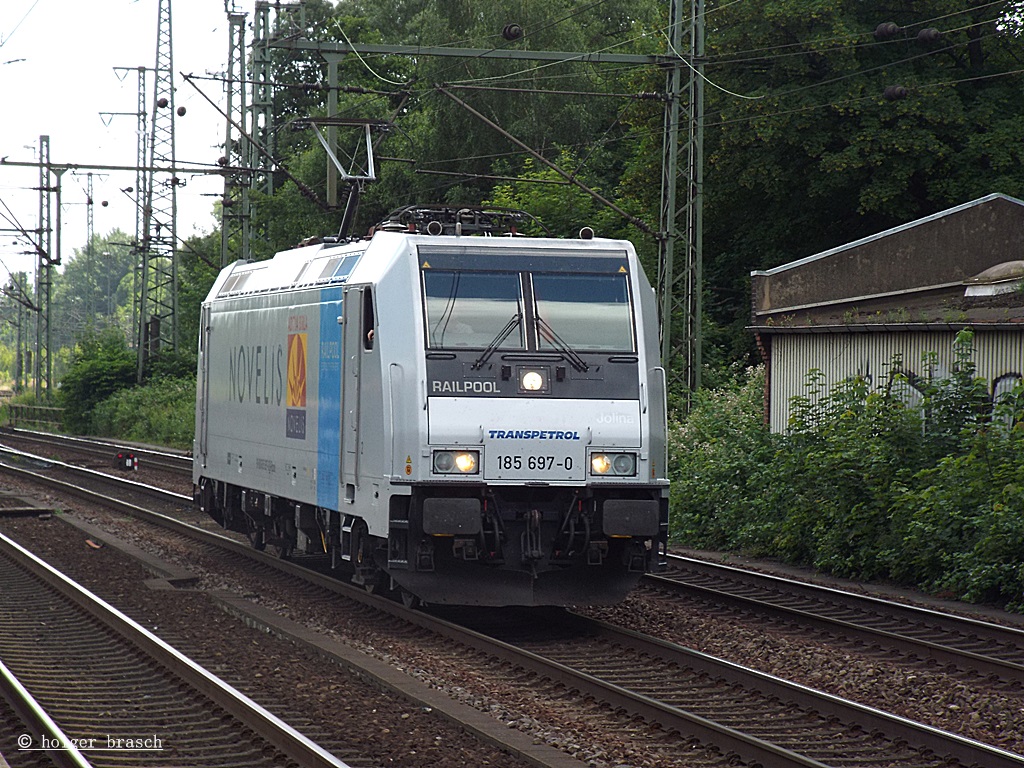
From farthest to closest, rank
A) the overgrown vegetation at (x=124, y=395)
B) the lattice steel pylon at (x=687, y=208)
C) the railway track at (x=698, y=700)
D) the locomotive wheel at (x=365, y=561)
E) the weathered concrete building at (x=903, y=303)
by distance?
the overgrown vegetation at (x=124, y=395) < the lattice steel pylon at (x=687, y=208) < the weathered concrete building at (x=903, y=303) < the locomotive wheel at (x=365, y=561) < the railway track at (x=698, y=700)

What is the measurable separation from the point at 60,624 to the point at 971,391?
9900mm

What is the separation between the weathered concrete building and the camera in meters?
16.9

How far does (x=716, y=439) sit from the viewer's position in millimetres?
21656

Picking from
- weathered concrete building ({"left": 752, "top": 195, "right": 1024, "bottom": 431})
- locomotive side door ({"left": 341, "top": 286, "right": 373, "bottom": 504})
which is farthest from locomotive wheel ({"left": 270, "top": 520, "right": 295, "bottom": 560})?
weathered concrete building ({"left": 752, "top": 195, "right": 1024, "bottom": 431})

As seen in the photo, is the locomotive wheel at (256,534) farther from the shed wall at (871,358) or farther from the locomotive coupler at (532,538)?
the shed wall at (871,358)

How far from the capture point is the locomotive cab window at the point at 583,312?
1221 centimetres

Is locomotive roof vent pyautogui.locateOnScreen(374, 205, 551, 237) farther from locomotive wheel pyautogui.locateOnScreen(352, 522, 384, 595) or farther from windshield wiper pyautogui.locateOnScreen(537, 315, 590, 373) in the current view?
locomotive wheel pyautogui.locateOnScreen(352, 522, 384, 595)

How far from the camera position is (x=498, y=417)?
11773 millimetres

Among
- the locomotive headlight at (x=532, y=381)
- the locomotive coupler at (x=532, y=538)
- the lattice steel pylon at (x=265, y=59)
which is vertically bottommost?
the locomotive coupler at (x=532, y=538)

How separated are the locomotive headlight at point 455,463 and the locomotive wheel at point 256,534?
6.41 metres

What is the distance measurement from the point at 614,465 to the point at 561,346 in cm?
109

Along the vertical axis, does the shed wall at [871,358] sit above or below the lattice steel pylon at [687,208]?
below

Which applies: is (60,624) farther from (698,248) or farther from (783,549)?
(698,248)

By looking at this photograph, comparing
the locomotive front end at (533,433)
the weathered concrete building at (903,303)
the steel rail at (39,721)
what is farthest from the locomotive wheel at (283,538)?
the weathered concrete building at (903,303)
